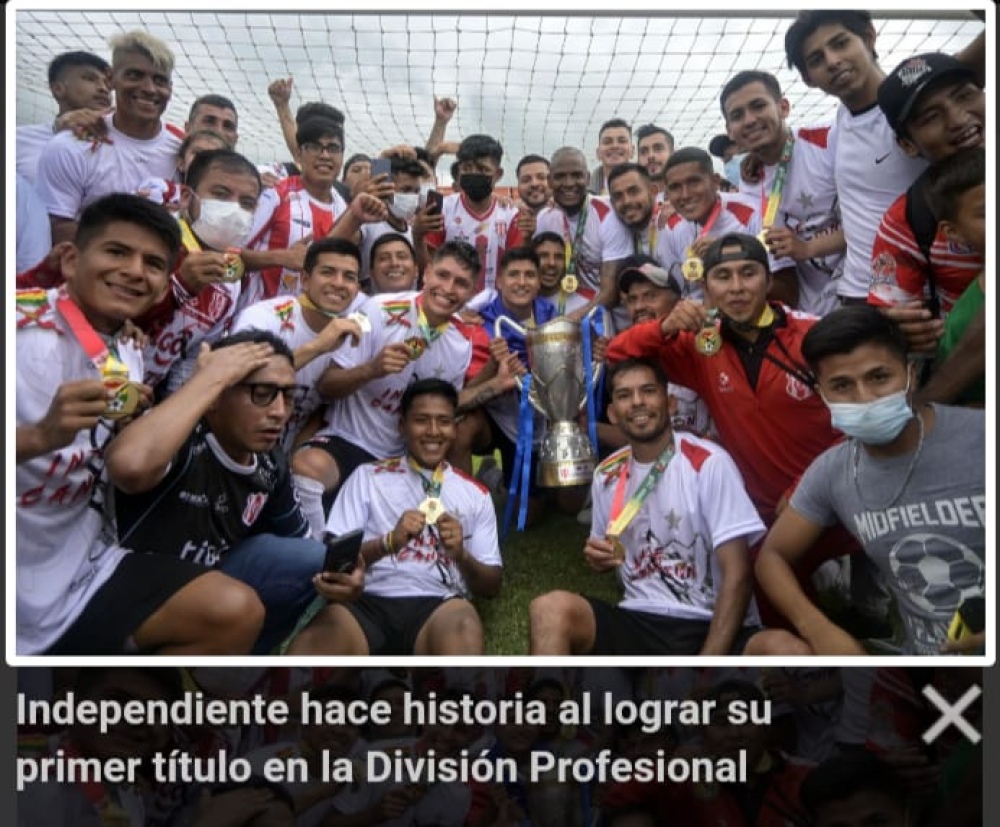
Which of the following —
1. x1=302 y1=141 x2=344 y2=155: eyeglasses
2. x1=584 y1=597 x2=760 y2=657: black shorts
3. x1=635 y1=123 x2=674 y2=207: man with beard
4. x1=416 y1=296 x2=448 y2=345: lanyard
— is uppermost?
x1=635 y1=123 x2=674 y2=207: man with beard

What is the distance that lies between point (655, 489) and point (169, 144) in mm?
2033

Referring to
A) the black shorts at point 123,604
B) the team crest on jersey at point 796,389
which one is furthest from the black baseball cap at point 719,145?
the black shorts at point 123,604

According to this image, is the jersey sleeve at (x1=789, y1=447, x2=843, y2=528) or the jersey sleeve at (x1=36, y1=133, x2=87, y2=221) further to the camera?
the jersey sleeve at (x1=36, y1=133, x2=87, y2=221)

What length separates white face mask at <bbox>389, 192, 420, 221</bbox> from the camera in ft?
9.49

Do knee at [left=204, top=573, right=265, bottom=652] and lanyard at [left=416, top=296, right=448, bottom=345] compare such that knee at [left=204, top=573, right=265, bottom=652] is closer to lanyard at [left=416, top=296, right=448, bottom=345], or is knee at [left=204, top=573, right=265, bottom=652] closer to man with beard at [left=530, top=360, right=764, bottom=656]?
man with beard at [left=530, top=360, right=764, bottom=656]

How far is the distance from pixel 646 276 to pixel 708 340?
551 mm

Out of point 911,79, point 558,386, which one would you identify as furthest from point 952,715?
point 911,79

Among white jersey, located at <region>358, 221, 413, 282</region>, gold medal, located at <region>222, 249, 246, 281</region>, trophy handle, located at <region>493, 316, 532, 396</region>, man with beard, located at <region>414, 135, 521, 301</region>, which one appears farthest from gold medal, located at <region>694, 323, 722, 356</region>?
gold medal, located at <region>222, 249, 246, 281</region>

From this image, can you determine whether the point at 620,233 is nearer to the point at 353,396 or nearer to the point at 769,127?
the point at 769,127

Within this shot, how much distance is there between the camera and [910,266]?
76.5 inches

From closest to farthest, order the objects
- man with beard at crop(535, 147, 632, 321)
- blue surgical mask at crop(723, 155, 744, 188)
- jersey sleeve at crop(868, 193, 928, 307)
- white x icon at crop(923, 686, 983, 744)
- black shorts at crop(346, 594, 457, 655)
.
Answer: white x icon at crop(923, 686, 983, 744)
black shorts at crop(346, 594, 457, 655)
jersey sleeve at crop(868, 193, 928, 307)
blue surgical mask at crop(723, 155, 744, 188)
man with beard at crop(535, 147, 632, 321)

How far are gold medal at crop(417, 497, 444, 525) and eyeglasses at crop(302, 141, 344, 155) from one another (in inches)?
54.7

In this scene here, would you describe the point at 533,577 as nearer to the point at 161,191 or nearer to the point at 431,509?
the point at 431,509

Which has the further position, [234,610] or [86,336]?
[234,610]
